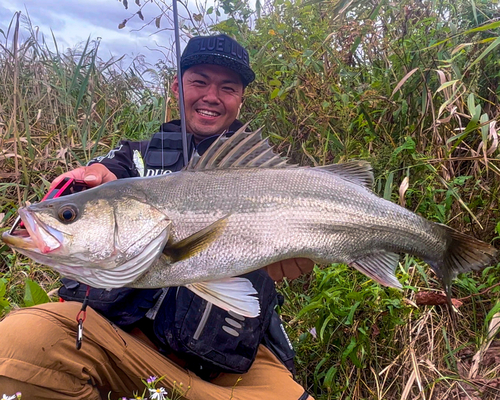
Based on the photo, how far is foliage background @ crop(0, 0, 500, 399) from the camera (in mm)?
2287

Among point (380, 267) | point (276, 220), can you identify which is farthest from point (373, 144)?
point (276, 220)

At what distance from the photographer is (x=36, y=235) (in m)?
1.47

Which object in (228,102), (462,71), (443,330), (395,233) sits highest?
(462,71)

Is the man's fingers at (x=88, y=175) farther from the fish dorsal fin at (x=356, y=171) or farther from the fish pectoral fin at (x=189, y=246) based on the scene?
the fish dorsal fin at (x=356, y=171)

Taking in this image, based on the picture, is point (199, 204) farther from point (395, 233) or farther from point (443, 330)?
point (443, 330)

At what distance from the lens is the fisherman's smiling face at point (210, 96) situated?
2957mm

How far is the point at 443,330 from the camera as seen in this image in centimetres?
232

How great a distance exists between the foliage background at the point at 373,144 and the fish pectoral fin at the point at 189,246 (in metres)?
0.90

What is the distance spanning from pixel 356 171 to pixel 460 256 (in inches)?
23.7

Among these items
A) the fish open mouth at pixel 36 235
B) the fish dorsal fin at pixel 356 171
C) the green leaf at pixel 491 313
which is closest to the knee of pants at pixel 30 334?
the fish open mouth at pixel 36 235

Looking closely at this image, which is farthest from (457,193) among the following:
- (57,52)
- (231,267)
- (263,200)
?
(57,52)

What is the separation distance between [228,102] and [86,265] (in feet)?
5.91

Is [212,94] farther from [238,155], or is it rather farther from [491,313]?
[491,313]

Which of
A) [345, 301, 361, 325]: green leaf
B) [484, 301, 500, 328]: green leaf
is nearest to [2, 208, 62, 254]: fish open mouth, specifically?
[345, 301, 361, 325]: green leaf
